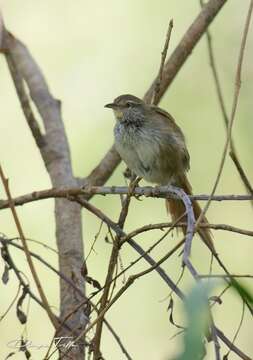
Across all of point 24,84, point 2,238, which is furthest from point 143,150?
point 2,238

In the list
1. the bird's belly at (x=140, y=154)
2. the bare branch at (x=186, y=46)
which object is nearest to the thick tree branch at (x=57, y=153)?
the bare branch at (x=186, y=46)

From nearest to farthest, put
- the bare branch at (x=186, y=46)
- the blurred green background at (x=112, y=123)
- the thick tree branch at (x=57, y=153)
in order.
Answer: the thick tree branch at (x=57, y=153) < the bare branch at (x=186, y=46) < the blurred green background at (x=112, y=123)

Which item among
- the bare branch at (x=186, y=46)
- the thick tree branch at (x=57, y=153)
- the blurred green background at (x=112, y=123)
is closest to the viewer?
the thick tree branch at (x=57, y=153)

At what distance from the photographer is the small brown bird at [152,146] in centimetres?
379

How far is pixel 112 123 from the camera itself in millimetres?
Result: 5781

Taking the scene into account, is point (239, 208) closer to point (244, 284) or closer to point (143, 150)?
point (143, 150)

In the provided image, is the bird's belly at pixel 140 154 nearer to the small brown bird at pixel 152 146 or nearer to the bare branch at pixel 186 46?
the small brown bird at pixel 152 146

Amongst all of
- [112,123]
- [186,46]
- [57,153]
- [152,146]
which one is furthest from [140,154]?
[112,123]

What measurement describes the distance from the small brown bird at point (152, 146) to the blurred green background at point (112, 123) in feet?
3.78

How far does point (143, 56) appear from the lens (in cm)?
609

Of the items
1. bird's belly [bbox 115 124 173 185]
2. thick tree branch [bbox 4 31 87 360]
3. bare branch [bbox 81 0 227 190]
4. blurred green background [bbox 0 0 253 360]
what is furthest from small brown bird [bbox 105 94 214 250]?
blurred green background [bbox 0 0 253 360]

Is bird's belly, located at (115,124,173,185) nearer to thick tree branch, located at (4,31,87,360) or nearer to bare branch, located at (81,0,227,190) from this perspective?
bare branch, located at (81,0,227,190)

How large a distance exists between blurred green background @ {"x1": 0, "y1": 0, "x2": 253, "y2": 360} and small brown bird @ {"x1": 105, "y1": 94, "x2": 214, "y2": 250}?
3.78 feet

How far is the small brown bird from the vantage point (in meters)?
3.79
